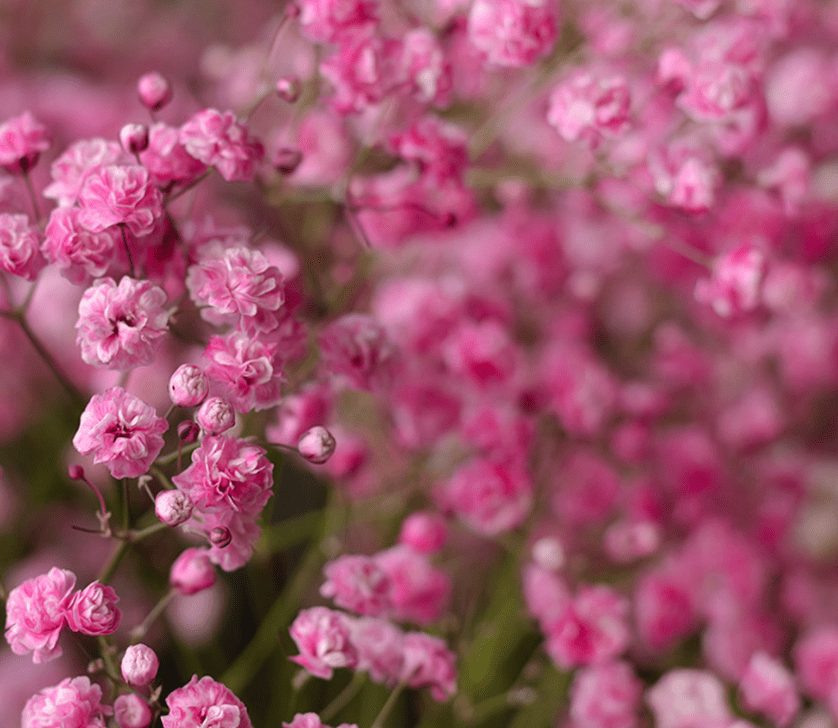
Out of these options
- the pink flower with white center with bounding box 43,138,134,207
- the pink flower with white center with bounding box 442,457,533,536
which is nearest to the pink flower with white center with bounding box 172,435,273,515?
the pink flower with white center with bounding box 43,138,134,207

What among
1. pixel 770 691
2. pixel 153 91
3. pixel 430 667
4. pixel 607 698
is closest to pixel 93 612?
pixel 430 667

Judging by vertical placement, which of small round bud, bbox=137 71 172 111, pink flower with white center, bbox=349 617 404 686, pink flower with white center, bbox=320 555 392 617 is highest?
small round bud, bbox=137 71 172 111

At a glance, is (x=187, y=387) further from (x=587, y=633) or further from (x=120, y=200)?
(x=587, y=633)

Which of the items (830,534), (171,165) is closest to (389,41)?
(171,165)

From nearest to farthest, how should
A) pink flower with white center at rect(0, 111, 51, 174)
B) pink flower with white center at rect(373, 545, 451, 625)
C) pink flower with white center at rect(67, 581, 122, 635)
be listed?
1. pink flower with white center at rect(67, 581, 122, 635)
2. pink flower with white center at rect(0, 111, 51, 174)
3. pink flower with white center at rect(373, 545, 451, 625)

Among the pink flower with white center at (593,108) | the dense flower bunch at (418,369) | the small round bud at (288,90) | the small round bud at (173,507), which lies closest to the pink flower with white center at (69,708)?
the dense flower bunch at (418,369)

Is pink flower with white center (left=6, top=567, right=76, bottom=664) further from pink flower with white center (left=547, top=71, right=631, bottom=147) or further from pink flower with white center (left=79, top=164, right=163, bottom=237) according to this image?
pink flower with white center (left=547, top=71, right=631, bottom=147)

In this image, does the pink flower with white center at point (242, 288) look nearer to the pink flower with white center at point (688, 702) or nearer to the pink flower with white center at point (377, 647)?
the pink flower with white center at point (377, 647)
